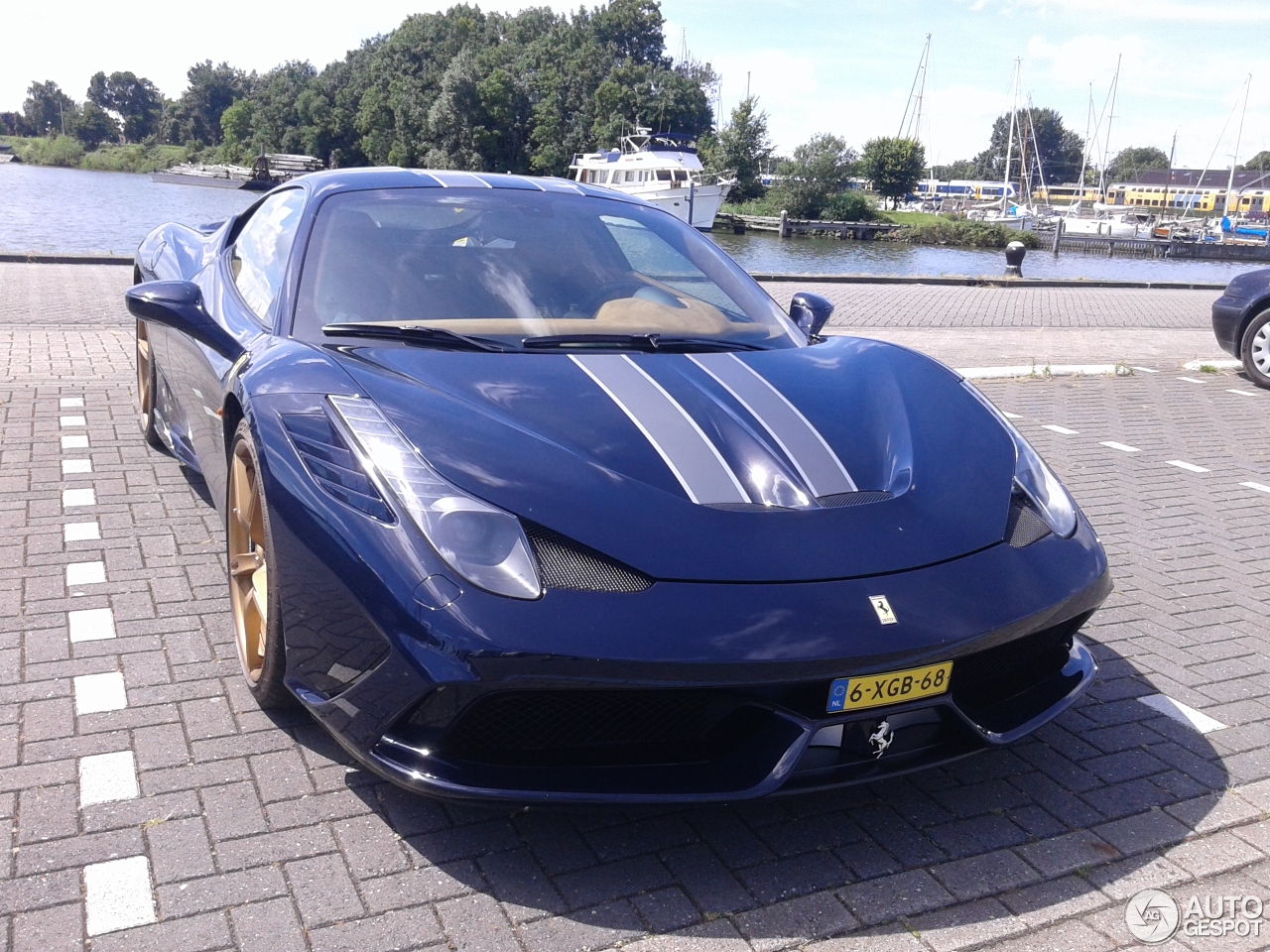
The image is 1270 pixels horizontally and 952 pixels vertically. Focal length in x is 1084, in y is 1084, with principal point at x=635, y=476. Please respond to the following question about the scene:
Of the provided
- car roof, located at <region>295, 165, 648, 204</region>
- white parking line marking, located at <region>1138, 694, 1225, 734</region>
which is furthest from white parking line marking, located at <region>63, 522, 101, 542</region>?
white parking line marking, located at <region>1138, 694, 1225, 734</region>

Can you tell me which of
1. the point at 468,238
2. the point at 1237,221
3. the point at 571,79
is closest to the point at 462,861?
the point at 468,238

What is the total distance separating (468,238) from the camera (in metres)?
3.27

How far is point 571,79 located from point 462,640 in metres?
83.7

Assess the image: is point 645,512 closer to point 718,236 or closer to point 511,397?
point 511,397

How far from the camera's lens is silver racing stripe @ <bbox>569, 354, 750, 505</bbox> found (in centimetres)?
228

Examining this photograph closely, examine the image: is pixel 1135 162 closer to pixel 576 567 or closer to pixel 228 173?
pixel 228 173

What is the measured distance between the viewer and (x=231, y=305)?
11.1 feet

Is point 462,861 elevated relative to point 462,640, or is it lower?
lower

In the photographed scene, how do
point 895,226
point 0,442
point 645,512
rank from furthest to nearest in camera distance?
1. point 895,226
2. point 0,442
3. point 645,512

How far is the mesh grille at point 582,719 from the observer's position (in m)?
1.99

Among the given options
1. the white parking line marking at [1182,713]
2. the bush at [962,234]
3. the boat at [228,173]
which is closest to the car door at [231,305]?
the white parking line marking at [1182,713]

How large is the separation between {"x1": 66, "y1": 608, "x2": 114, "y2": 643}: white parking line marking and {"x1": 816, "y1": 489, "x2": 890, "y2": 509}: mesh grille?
212 centimetres

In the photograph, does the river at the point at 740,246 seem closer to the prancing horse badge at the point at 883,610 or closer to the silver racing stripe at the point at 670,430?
the silver racing stripe at the point at 670,430

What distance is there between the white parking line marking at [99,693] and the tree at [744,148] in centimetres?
6709
